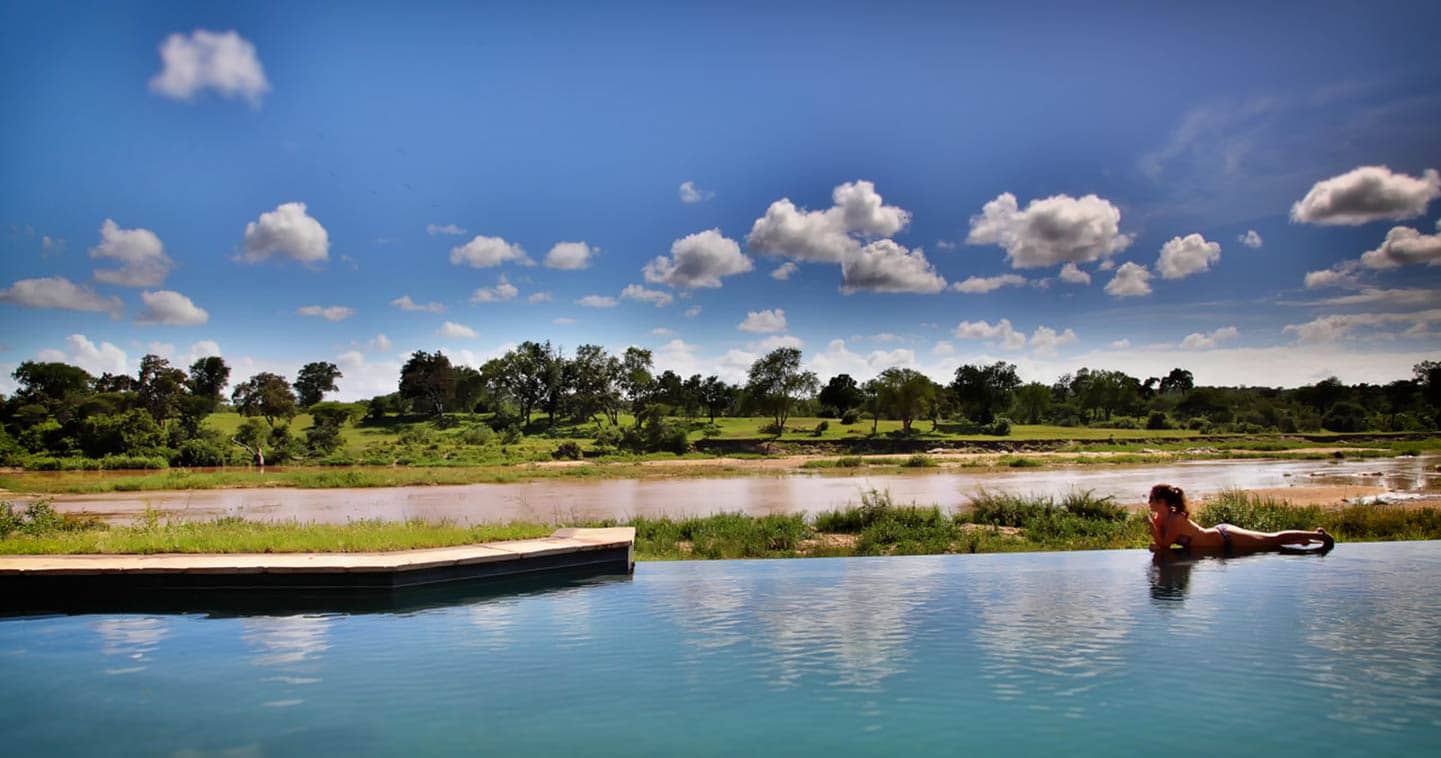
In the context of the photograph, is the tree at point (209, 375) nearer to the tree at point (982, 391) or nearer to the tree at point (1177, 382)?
the tree at point (982, 391)

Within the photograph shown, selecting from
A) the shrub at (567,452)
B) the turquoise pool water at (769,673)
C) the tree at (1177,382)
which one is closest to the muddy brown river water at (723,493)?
the turquoise pool water at (769,673)

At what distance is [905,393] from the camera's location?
8725cm

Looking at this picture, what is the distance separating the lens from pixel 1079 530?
675 inches

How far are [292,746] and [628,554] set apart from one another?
6533 mm

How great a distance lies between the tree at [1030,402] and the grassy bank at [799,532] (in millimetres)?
100290

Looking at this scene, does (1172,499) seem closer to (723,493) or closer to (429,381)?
(723,493)

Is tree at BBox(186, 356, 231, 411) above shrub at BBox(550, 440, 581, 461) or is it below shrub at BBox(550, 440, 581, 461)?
above

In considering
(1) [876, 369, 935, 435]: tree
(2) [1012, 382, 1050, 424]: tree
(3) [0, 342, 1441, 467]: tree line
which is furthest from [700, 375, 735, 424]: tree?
(2) [1012, 382, 1050, 424]: tree

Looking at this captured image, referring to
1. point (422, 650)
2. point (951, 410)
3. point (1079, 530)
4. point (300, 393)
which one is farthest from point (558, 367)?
point (422, 650)

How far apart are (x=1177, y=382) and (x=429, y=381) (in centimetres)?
13535

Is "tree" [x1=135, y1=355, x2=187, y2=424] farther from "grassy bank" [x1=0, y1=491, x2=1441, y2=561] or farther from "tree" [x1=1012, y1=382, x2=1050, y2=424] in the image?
"tree" [x1=1012, y1=382, x2=1050, y2=424]

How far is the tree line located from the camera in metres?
61.8

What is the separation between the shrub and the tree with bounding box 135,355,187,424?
33965 millimetres

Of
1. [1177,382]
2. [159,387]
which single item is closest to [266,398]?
[159,387]
